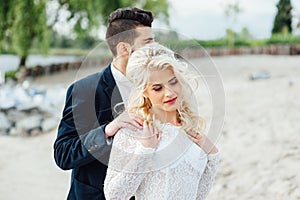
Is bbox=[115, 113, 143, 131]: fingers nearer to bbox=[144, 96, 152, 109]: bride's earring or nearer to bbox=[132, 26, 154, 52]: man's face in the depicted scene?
bbox=[144, 96, 152, 109]: bride's earring

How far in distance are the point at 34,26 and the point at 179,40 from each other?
1292 centimetres

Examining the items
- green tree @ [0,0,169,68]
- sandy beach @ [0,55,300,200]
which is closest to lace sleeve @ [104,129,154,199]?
sandy beach @ [0,55,300,200]

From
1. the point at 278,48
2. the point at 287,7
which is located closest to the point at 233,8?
the point at 287,7

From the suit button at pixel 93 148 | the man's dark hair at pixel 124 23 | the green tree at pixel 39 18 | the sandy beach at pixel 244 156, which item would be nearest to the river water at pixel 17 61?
the green tree at pixel 39 18

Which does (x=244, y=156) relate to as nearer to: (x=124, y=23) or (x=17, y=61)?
(x=124, y=23)

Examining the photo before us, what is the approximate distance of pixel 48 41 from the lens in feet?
45.4

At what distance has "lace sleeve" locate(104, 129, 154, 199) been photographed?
114 cm

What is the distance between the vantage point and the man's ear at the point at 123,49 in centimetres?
134

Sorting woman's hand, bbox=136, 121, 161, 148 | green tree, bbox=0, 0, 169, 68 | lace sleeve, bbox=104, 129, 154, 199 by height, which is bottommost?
green tree, bbox=0, 0, 169, 68

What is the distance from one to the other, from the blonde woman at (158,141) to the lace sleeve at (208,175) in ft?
0.05

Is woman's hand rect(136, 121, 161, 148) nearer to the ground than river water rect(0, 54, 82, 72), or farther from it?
farther from it

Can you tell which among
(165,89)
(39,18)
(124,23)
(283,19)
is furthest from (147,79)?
(283,19)

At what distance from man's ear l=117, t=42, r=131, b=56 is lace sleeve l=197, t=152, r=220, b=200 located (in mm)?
361

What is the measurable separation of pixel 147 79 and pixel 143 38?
0.69ft
